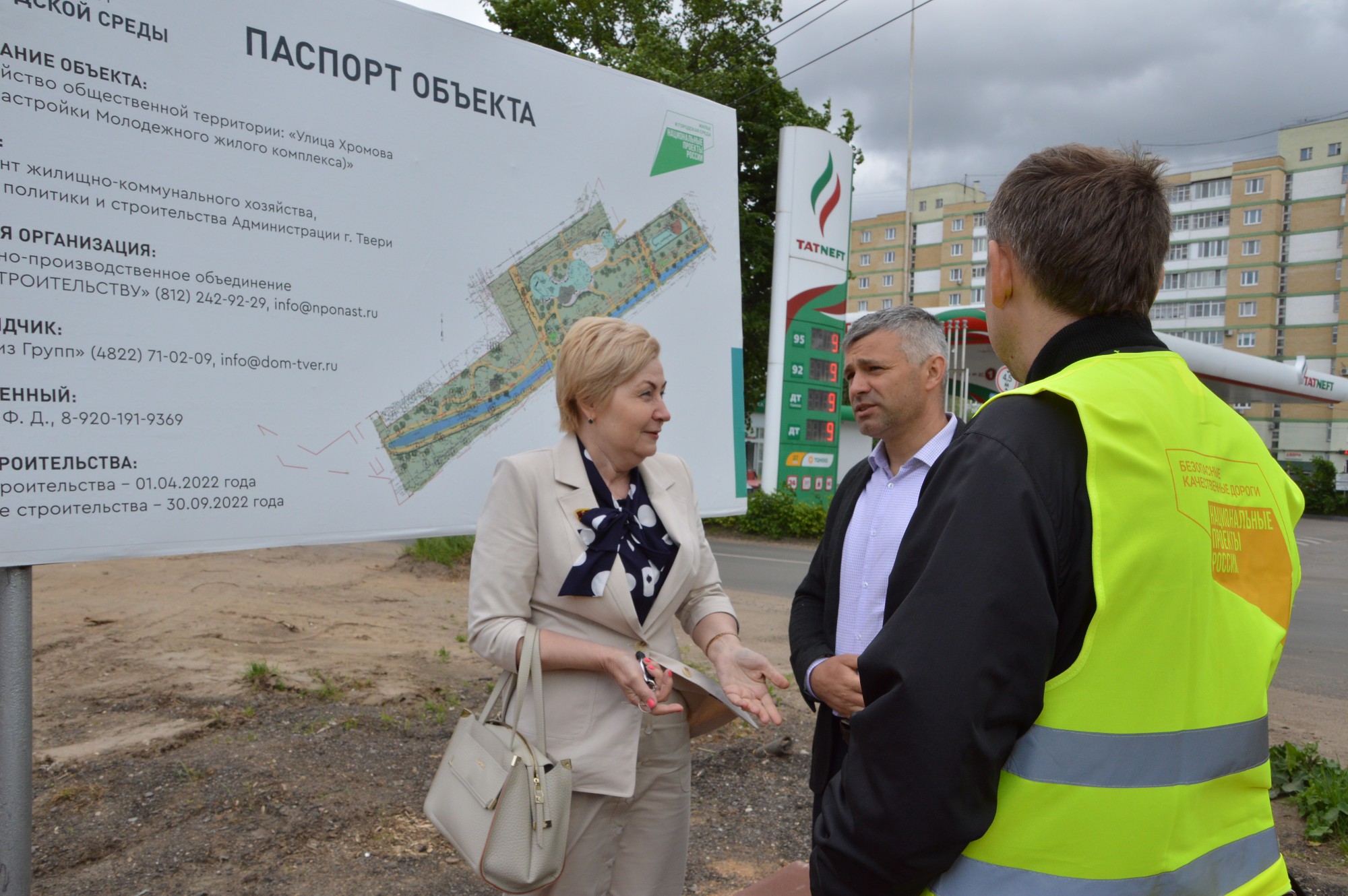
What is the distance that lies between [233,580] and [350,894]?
6.58 metres

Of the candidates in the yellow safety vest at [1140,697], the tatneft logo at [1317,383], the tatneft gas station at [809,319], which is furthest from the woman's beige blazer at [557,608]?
the tatneft logo at [1317,383]

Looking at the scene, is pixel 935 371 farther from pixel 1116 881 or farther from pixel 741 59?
pixel 741 59

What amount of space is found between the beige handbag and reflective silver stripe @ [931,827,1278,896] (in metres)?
0.90

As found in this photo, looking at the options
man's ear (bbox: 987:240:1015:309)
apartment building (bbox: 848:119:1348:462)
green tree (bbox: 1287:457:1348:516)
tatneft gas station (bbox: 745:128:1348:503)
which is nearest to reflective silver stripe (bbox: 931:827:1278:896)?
man's ear (bbox: 987:240:1015:309)

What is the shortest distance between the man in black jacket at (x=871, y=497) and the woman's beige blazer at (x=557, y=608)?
475 millimetres

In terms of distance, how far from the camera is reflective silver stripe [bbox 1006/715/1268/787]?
1.07m

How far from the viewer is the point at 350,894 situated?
9.09 feet

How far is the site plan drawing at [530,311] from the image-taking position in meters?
2.94

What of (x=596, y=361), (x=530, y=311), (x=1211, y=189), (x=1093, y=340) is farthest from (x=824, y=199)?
(x=1211, y=189)

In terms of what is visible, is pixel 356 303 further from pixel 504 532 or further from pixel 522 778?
pixel 522 778

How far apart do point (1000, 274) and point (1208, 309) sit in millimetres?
75735

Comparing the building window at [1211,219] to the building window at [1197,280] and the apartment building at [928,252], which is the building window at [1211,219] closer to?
the building window at [1197,280]

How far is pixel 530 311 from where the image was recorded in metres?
3.22

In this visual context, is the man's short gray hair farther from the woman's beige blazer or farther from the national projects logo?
the national projects logo
